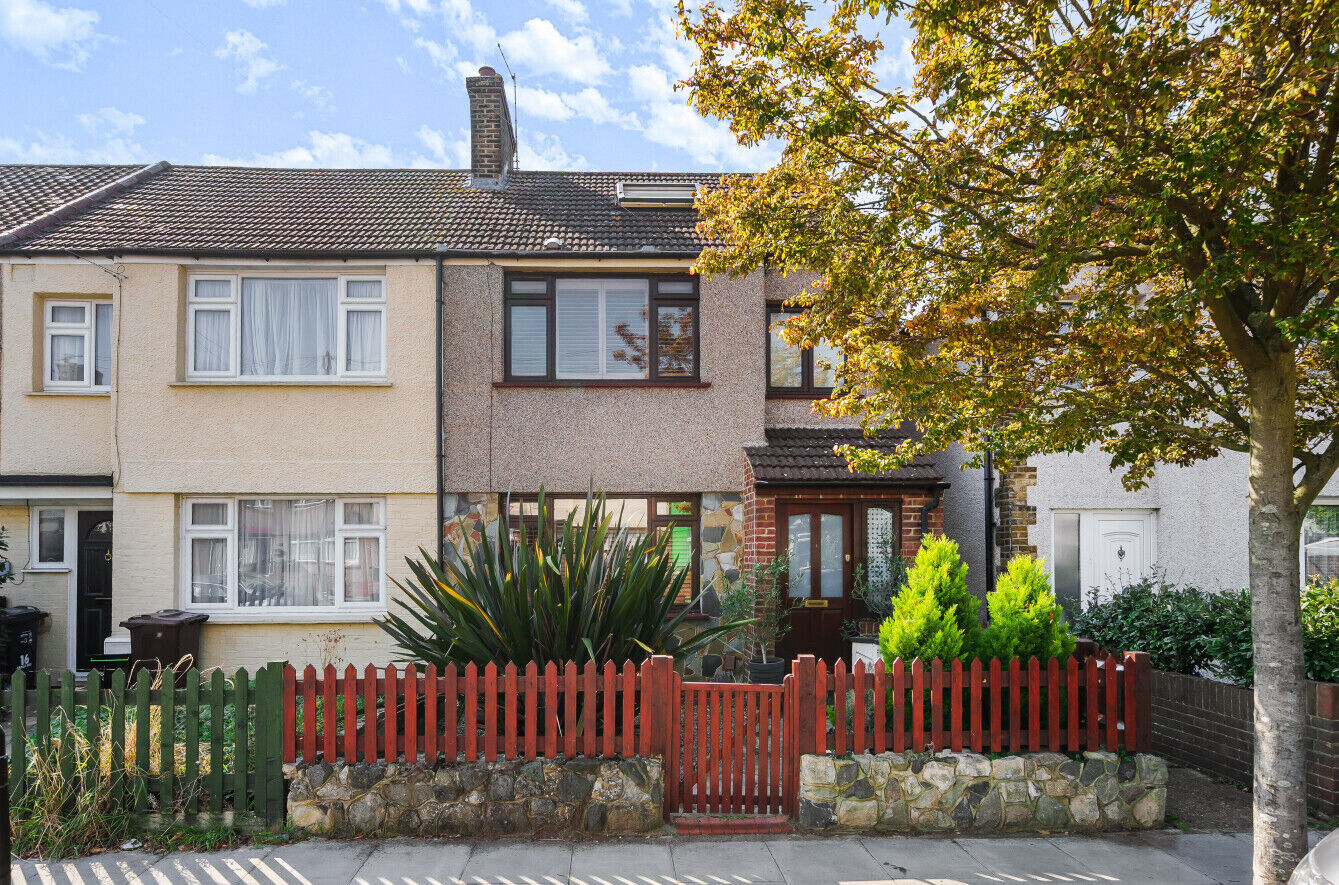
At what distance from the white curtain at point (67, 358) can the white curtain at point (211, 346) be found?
1487 mm

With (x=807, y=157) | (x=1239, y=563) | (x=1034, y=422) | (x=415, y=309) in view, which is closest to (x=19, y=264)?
(x=415, y=309)

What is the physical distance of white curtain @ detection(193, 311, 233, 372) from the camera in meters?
10.6

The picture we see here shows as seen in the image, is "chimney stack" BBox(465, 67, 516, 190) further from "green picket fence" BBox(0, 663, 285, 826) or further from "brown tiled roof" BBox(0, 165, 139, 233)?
"green picket fence" BBox(0, 663, 285, 826)

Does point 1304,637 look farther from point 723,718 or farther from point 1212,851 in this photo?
point 723,718

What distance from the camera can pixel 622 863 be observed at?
5.02 m

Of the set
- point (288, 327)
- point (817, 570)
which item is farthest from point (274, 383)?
point (817, 570)

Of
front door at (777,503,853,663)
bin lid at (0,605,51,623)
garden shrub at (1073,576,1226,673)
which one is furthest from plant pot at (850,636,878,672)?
bin lid at (0,605,51,623)

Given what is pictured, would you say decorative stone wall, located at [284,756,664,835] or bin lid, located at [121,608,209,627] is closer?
decorative stone wall, located at [284,756,664,835]

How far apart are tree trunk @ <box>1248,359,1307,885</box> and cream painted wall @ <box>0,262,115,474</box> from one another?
37.1ft

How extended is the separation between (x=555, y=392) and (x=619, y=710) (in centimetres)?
540

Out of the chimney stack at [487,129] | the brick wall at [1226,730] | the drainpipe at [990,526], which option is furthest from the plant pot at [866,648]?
the chimney stack at [487,129]

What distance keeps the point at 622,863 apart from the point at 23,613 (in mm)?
8632

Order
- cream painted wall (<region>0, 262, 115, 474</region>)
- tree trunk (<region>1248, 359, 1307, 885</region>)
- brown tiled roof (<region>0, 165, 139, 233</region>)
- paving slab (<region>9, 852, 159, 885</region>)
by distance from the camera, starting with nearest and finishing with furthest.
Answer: tree trunk (<region>1248, 359, 1307, 885</region>), paving slab (<region>9, 852, 159, 885</region>), cream painted wall (<region>0, 262, 115, 474</region>), brown tiled roof (<region>0, 165, 139, 233</region>)

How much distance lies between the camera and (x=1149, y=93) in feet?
15.0
